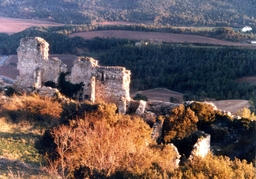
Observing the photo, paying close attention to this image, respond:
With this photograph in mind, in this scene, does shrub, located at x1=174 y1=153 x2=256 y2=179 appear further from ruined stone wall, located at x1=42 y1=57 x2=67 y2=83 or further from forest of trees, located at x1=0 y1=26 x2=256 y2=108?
forest of trees, located at x1=0 y1=26 x2=256 y2=108

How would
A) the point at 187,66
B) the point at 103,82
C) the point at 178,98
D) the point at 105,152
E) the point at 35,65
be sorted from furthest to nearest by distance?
A: 1. the point at 187,66
2. the point at 178,98
3. the point at 35,65
4. the point at 103,82
5. the point at 105,152

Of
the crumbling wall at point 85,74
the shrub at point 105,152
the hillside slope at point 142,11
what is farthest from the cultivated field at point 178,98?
the hillside slope at point 142,11

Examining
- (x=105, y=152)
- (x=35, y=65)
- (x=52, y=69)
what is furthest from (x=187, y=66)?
(x=105, y=152)

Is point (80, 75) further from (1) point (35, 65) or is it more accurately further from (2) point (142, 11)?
(2) point (142, 11)

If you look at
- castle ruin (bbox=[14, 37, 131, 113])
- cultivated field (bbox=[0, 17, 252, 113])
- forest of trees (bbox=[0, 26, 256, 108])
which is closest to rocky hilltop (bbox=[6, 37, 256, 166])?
castle ruin (bbox=[14, 37, 131, 113])

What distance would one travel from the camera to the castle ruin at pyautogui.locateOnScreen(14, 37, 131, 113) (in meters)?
15.6

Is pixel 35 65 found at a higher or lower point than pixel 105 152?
higher

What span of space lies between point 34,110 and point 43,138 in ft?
9.62

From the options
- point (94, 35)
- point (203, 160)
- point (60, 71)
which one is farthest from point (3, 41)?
point (203, 160)

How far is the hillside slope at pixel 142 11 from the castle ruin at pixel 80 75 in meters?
43.9

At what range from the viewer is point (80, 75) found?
53.8 ft

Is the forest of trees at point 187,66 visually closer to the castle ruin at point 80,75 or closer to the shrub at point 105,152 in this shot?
the castle ruin at point 80,75

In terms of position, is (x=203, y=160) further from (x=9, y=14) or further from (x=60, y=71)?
(x=9, y=14)

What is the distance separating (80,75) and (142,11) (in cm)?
5291
